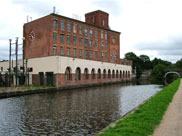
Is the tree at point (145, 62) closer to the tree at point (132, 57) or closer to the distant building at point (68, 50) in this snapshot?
the tree at point (132, 57)

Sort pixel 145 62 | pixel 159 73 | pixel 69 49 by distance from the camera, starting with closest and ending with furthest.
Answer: pixel 69 49
pixel 159 73
pixel 145 62

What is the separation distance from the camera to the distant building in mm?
36372

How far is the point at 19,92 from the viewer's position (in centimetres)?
2467

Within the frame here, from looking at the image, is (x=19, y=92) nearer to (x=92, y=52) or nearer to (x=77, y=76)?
(x=77, y=76)

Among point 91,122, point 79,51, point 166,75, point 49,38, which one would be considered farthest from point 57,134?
point 166,75

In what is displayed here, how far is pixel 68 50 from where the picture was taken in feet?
144

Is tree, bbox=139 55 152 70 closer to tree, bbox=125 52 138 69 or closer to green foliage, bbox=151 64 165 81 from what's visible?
tree, bbox=125 52 138 69

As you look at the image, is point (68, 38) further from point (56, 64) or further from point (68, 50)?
point (56, 64)

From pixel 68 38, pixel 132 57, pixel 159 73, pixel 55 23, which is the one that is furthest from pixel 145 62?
pixel 55 23

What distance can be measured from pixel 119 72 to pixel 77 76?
21.0 m

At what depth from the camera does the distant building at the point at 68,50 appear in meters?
36.4

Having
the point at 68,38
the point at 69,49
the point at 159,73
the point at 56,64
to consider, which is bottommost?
the point at 159,73

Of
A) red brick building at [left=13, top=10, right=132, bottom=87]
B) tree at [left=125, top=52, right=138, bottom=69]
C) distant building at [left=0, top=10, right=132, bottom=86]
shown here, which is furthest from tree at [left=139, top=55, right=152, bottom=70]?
red brick building at [left=13, top=10, right=132, bottom=87]

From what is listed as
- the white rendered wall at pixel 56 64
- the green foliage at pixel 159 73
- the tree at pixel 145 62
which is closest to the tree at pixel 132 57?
the tree at pixel 145 62
